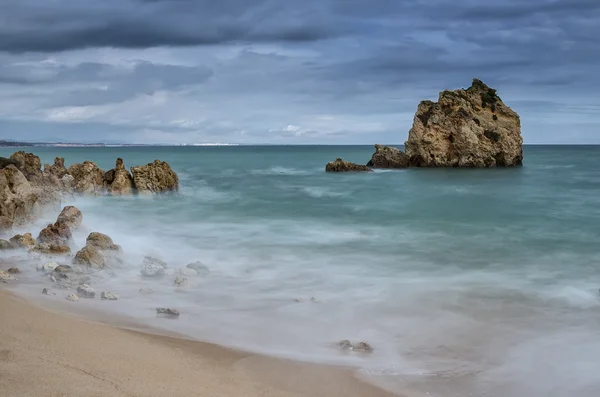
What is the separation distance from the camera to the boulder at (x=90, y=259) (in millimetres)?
10427

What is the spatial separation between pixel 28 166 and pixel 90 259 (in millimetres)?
12468

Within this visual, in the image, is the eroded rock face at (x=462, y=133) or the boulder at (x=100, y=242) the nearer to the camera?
the boulder at (x=100, y=242)

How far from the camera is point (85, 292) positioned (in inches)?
349

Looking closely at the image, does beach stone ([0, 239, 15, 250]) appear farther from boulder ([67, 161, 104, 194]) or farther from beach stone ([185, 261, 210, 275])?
boulder ([67, 161, 104, 194])

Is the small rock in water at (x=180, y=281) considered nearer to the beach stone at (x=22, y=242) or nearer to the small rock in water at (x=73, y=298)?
the small rock in water at (x=73, y=298)

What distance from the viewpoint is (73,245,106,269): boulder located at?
411 inches

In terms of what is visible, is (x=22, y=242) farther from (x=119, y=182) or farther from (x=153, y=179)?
(x=153, y=179)

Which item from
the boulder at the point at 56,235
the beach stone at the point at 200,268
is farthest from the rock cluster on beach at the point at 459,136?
the beach stone at the point at 200,268

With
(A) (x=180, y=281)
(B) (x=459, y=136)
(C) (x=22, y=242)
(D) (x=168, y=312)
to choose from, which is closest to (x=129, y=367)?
(D) (x=168, y=312)

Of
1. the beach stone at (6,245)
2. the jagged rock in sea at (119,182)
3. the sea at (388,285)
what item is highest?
the jagged rock in sea at (119,182)

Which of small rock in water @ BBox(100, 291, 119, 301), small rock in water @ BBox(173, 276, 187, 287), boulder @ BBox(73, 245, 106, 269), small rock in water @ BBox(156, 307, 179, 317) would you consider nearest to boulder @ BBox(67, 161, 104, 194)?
boulder @ BBox(73, 245, 106, 269)

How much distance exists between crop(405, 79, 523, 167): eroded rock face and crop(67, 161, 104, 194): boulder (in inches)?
1087

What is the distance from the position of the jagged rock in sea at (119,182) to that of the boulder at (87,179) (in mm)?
283

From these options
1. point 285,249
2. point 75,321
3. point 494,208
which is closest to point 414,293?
point 285,249
